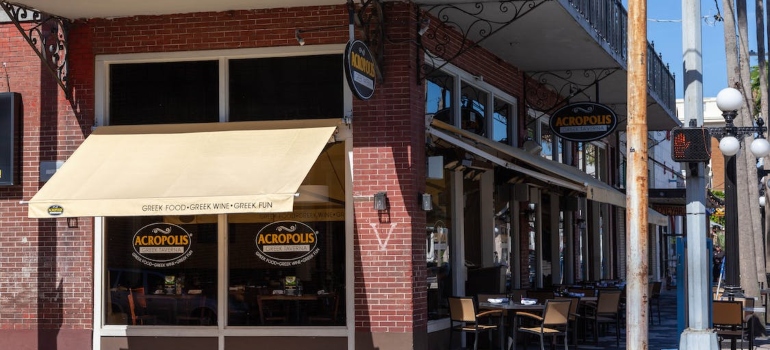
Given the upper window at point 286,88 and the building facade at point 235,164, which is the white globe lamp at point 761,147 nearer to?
the building facade at point 235,164

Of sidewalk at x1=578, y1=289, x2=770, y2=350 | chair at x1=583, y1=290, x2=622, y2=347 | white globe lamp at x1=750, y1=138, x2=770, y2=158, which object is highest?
white globe lamp at x1=750, y1=138, x2=770, y2=158

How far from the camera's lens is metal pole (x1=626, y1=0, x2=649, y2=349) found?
34.5ft

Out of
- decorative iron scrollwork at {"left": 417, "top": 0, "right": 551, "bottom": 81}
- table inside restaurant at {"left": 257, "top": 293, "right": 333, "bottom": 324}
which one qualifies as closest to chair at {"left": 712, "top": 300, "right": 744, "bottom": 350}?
decorative iron scrollwork at {"left": 417, "top": 0, "right": 551, "bottom": 81}

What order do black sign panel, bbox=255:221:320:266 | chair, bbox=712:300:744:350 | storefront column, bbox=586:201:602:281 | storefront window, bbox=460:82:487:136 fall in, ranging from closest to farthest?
black sign panel, bbox=255:221:320:266
chair, bbox=712:300:744:350
storefront window, bbox=460:82:487:136
storefront column, bbox=586:201:602:281

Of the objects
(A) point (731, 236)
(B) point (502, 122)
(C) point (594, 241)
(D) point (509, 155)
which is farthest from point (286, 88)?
(C) point (594, 241)

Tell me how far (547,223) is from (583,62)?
16.2 feet

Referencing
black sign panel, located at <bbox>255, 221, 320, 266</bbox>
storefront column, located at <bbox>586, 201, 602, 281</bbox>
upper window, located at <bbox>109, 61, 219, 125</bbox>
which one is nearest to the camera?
black sign panel, located at <bbox>255, 221, 320, 266</bbox>

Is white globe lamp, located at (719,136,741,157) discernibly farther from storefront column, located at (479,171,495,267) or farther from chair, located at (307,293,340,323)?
chair, located at (307,293,340,323)

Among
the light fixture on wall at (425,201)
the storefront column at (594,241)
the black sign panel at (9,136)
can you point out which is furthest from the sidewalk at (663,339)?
the black sign panel at (9,136)

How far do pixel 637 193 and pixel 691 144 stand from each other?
1894 mm

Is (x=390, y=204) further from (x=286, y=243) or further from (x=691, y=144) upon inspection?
(x=691, y=144)

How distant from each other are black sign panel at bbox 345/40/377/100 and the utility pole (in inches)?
152

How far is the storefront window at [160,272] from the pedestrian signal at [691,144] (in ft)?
19.3

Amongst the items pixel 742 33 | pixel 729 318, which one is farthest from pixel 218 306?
pixel 742 33
